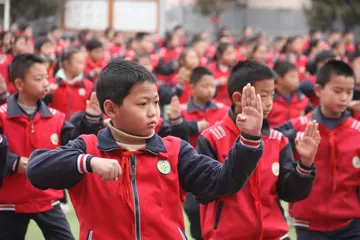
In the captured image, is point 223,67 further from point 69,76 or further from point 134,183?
point 134,183

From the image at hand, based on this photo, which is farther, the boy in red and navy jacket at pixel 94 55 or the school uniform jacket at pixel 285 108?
the boy in red and navy jacket at pixel 94 55

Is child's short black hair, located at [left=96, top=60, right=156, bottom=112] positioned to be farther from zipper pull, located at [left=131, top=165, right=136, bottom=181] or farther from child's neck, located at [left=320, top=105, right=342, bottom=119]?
child's neck, located at [left=320, top=105, right=342, bottom=119]

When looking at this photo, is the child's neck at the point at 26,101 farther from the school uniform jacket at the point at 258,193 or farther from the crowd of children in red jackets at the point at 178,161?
the school uniform jacket at the point at 258,193

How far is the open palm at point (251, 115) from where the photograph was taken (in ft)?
7.82

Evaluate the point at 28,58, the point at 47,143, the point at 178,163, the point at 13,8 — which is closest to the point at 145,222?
the point at 178,163

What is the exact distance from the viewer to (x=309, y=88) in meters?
7.47

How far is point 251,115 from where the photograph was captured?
2.39m

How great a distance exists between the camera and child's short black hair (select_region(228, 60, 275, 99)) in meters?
3.46

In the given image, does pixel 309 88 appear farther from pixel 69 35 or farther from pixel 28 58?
pixel 69 35

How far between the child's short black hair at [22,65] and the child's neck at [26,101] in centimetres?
17

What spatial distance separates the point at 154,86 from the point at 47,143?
1645mm

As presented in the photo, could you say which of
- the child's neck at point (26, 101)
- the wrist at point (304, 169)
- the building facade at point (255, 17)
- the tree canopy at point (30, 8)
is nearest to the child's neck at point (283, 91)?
the child's neck at point (26, 101)

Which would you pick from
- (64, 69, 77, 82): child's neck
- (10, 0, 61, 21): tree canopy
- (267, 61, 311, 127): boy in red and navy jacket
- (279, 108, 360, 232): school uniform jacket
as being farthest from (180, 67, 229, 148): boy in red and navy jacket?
(10, 0, 61, 21): tree canopy

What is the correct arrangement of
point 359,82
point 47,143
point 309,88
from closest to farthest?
1. point 47,143
2. point 359,82
3. point 309,88
